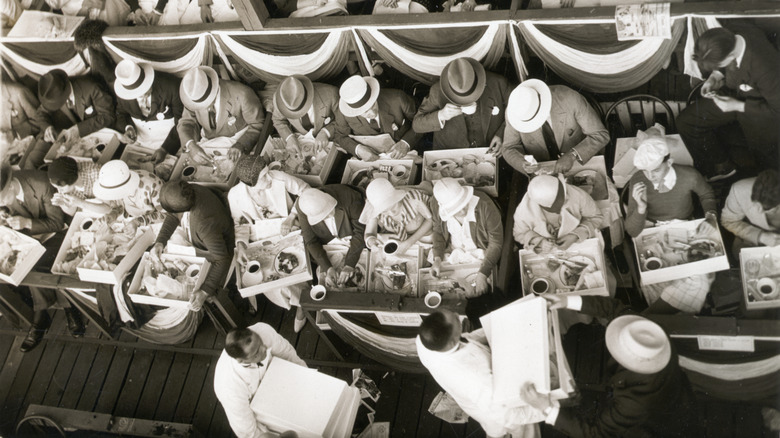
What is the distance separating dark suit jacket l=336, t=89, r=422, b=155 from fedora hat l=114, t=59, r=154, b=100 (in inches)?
78.3

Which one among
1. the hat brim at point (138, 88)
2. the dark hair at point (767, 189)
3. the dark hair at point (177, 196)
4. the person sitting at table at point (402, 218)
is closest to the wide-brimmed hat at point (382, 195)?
the person sitting at table at point (402, 218)

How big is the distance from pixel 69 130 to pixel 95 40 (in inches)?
37.8

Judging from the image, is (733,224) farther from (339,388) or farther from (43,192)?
(43,192)


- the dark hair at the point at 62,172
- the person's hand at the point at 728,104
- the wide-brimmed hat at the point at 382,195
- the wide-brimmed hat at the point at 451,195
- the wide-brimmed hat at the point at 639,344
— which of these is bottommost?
the dark hair at the point at 62,172

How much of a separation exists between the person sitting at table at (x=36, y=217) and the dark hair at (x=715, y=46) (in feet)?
18.5

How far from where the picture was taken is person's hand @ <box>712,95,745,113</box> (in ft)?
14.3

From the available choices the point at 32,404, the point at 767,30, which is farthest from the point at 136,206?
the point at 767,30

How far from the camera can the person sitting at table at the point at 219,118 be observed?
5.87 meters

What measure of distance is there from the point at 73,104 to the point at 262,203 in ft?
9.12

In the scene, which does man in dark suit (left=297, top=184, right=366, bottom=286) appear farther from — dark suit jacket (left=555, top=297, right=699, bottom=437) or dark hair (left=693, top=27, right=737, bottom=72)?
dark hair (left=693, top=27, right=737, bottom=72)

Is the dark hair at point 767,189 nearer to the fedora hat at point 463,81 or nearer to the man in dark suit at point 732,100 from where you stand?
the man in dark suit at point 732,100

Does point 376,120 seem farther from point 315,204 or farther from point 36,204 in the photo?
point 36,204

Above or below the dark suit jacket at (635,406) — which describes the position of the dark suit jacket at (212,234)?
below

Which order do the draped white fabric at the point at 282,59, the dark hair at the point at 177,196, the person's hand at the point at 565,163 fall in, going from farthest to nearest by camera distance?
the draped white fabric at the point at 282,59 < the dark hair at the point at 177,196 < the person's hand at the point at 565,163
